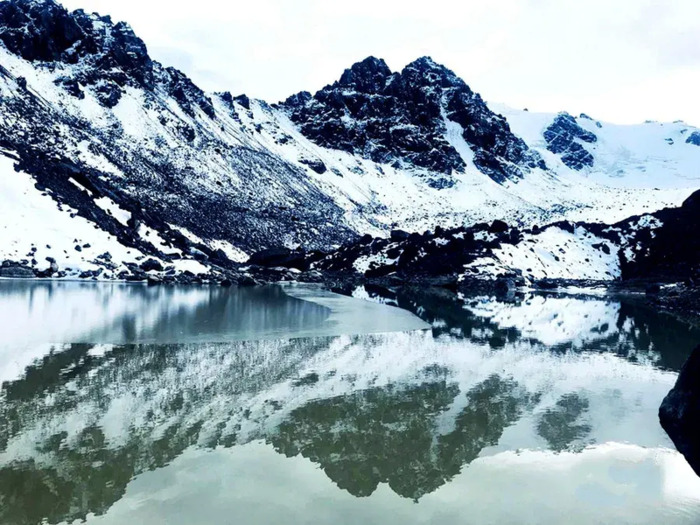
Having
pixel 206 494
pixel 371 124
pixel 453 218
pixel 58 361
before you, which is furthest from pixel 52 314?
pixel 371 124

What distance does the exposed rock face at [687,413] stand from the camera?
9.36 meters

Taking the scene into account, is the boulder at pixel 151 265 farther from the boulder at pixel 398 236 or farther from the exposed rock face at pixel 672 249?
the exposed rock face at pixel 672 249

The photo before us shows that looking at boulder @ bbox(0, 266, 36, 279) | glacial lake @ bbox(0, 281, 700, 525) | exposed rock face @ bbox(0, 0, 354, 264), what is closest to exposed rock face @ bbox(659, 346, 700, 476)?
glacial lake @ bbox(0, 281, 700, 525)

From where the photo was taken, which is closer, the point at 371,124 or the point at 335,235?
the point at 335,235

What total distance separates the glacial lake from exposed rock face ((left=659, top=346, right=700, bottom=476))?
122cm

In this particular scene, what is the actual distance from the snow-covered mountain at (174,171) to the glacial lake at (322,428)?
32924mm

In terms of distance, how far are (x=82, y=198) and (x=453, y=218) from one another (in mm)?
111844

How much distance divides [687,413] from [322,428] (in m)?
7.80

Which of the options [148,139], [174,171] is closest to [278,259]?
[174,171]

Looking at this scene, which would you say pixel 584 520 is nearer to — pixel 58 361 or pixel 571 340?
pixel 58 361

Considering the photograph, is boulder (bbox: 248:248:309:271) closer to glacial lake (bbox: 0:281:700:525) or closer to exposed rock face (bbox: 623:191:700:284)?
exposed rock face (bbox: 623:191:700:284)

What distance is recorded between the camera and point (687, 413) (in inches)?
374

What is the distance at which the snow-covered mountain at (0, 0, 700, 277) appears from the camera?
58.4 m

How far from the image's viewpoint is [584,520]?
9.41 meters
